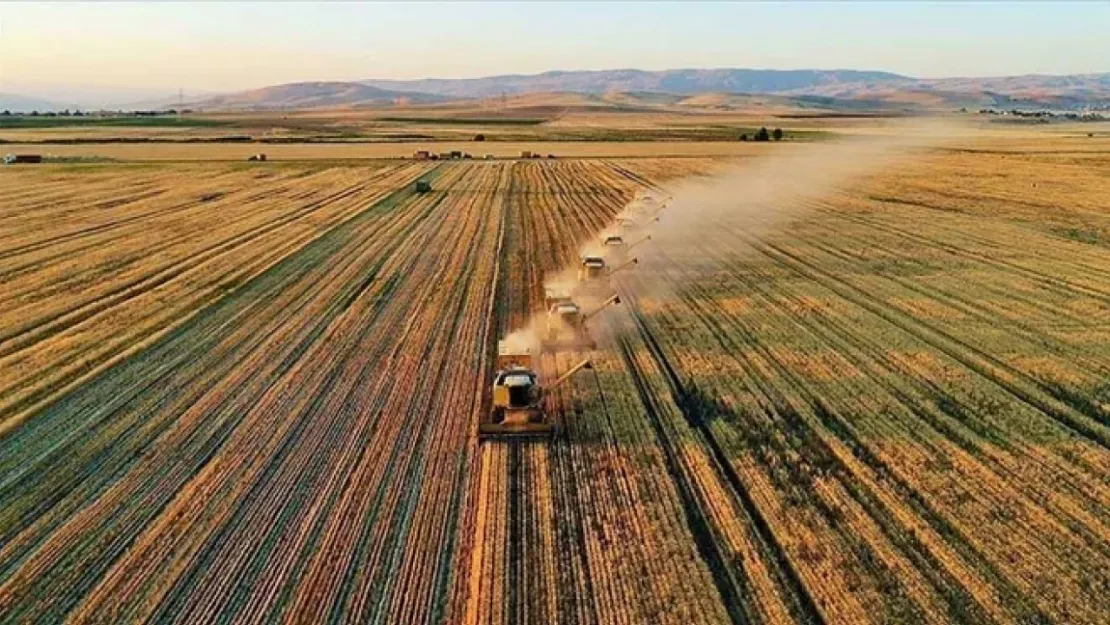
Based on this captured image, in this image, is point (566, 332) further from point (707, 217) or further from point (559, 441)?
point (707, 217)

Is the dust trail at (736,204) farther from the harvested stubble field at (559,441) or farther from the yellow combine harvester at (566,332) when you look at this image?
the yellow combine harvester at (566,332)

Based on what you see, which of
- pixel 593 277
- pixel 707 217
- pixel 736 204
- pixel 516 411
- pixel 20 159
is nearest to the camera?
pixel 516 411

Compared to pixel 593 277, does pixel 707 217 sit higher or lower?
lower

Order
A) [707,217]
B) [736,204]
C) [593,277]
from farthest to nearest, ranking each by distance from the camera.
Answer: [736,204]
[707,217]
[593,277]

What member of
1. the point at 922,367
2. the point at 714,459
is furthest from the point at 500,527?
the point at 922,367

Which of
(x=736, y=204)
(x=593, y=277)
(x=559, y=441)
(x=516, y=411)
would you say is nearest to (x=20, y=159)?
(x=736, y=204)

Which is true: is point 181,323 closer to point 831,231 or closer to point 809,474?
point 809,474
